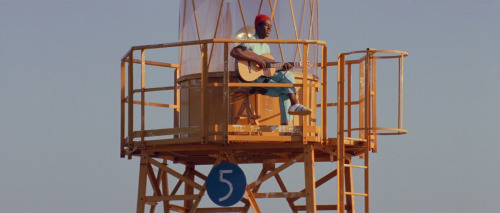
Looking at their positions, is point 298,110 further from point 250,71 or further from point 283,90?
point 250,71

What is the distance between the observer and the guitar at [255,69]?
32062 millimetres

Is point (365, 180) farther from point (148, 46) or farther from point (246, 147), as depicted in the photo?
point (148, 46)

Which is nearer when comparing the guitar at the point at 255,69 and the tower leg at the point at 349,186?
the guitar at the point at 255,69

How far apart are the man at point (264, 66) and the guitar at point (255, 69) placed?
89 mm

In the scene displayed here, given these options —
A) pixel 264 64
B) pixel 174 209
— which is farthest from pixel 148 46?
pixel 174 209

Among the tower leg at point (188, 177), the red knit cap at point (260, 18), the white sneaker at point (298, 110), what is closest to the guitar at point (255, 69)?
the red knit cap at point (260, 18)

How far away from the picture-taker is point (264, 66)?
106 ft

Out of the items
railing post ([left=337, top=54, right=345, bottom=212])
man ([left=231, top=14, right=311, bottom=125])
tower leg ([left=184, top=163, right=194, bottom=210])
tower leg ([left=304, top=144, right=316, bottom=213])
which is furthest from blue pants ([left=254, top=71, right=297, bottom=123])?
tower leg ([left=184, top=163, right=194, bottom=210])

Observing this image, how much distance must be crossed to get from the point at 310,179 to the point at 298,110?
1646 mm

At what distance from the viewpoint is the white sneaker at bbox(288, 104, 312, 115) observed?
31.5 metres

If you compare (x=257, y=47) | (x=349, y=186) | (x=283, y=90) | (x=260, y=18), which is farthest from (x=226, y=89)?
(x=349, y=186)

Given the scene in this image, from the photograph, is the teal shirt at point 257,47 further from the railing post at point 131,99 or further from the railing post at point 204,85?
the railing post at point 131,99

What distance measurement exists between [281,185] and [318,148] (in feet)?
13.7

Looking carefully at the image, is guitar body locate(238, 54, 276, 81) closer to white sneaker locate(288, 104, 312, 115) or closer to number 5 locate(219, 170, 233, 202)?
white sneaker locate(288, 104, 312, 115)
